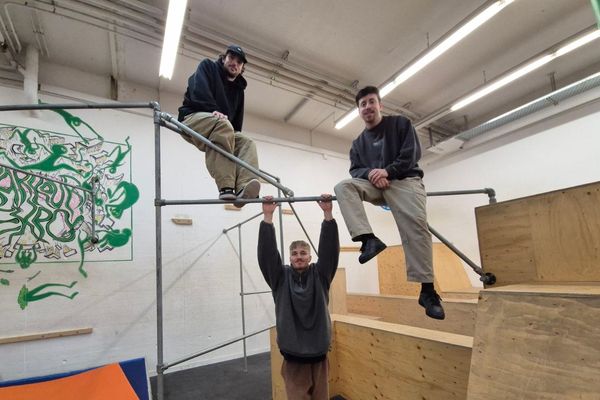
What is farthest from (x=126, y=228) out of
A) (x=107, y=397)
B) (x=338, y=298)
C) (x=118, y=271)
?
(x=338, y=298)

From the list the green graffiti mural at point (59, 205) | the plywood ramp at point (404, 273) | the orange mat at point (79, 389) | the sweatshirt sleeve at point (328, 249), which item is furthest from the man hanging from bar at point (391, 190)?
the plywood ramp at point (404, 273)

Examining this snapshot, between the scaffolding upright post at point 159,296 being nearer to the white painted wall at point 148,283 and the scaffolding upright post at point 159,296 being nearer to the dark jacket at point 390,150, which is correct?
the dark jacket at point 390,150

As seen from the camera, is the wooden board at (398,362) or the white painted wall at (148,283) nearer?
the wooden board at (398,362)

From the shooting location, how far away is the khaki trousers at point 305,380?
1.83 meters

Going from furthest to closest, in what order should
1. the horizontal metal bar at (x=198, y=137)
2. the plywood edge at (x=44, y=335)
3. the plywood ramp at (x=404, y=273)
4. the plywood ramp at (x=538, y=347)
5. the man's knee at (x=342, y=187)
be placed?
the plywood ramp at (x=404, y=273) → the plywood edge at (x=44, y=335) → the horizontal metal bar at (x=198, y=137) → the man's knee at (x=342, y=187) → the plywood ramp at (x=538, y=347)

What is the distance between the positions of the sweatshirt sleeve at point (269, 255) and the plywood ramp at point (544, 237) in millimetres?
1359

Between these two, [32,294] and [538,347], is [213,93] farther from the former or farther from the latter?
[32,294]

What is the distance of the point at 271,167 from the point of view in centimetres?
529

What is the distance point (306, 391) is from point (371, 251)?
979 millimetres

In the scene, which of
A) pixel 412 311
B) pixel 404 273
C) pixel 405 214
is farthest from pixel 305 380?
pixel 404 273

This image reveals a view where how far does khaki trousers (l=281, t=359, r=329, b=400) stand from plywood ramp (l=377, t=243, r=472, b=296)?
335 centimetres

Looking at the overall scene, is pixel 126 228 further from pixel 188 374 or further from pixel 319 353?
pixel 319 353

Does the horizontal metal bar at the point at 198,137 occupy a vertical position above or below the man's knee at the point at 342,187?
above

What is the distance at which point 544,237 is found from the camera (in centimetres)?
175
